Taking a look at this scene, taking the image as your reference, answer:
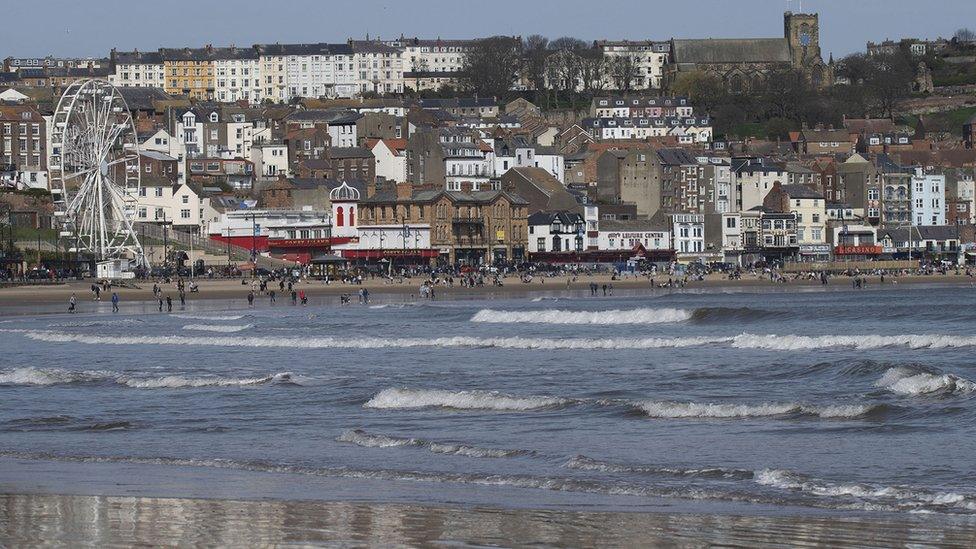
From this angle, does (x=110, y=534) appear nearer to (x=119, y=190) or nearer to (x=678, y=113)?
(x=119, y=190)

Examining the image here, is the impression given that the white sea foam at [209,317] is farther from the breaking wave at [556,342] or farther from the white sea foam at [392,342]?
the white sea foam at [392,342]

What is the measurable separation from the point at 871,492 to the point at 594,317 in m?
28.7

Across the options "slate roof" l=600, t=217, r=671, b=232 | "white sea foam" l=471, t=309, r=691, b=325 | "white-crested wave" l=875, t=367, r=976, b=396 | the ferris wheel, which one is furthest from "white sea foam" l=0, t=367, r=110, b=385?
"slate roof" l=600, t=217, r=671, b=232

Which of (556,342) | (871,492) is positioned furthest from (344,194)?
(871,492)

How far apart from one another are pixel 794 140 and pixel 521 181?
3229cm

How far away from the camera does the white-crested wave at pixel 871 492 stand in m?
14.3

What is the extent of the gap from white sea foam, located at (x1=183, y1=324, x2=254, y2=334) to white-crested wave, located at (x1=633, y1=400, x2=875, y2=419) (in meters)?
20.7

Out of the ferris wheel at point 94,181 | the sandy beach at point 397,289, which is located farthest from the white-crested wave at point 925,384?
the ferris wheel at point 94,181

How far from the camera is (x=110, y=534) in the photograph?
41.9 ft

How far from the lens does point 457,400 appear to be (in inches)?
890

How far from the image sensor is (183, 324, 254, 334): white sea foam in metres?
40.6

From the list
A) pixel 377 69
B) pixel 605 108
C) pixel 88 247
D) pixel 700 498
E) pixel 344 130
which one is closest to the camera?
pixel 700 498

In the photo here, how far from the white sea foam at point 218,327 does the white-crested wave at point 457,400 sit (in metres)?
17.5

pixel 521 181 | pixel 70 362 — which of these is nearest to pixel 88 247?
pixel 521 181
